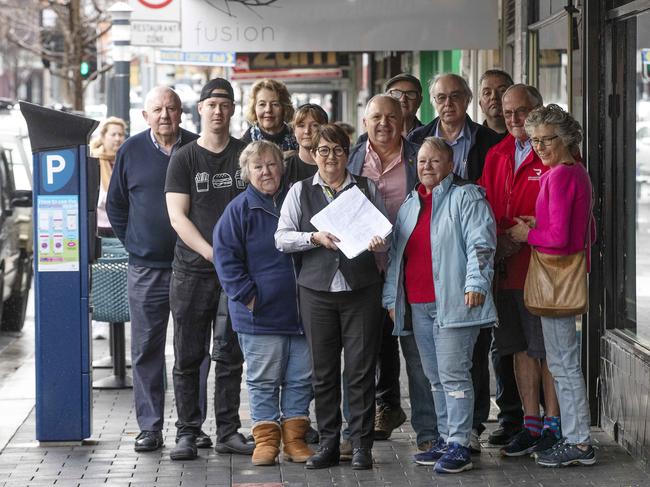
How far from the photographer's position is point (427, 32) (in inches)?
402

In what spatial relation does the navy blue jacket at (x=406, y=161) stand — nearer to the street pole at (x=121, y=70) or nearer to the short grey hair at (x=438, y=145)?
the short grey hair at (x=438, y=145)

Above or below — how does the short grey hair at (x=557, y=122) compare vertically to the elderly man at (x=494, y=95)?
below

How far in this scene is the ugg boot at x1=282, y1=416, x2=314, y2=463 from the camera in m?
7.12

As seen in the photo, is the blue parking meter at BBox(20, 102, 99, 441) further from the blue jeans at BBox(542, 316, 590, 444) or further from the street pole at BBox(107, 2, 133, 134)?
the street pole at BBox(107, 2, 133, 134)

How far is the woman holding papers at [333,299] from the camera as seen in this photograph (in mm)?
6781

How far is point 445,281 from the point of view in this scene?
6691mm

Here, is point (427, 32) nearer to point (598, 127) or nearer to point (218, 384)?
point (598, 127)

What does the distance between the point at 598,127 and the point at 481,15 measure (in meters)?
2.73

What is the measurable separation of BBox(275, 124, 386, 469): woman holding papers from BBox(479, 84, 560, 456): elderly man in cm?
71

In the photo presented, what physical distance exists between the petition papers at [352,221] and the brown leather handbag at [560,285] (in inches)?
33.3

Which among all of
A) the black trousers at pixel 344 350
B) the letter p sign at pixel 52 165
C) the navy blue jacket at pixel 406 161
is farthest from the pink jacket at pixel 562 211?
the letter p sign at pixel 52 165

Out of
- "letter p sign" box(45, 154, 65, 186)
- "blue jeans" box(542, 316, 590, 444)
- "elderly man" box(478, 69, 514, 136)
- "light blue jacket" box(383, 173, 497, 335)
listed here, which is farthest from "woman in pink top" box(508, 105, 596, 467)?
"letter p sign" box(45, 154, 65, 186)

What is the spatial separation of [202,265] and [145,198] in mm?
573

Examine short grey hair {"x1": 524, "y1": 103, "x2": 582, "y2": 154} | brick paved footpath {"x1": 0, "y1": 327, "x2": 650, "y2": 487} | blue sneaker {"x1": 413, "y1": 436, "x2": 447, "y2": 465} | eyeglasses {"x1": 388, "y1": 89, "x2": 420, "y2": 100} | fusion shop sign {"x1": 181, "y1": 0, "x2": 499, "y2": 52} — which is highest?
fusion shop sign {"x1": 181, "y1": 0, "x2": 499, "y2": 52}
